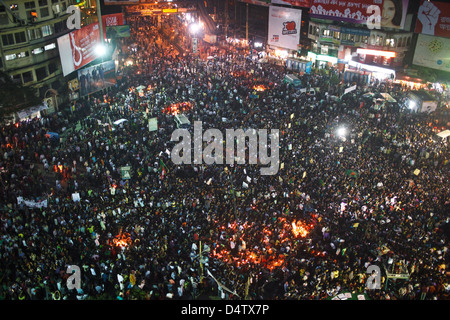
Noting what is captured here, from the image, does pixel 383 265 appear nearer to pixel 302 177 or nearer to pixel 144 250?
pixel 302 177

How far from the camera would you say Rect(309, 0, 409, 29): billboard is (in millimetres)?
38281

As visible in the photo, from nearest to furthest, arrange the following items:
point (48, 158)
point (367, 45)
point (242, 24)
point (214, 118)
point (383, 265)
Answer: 1. point (383, 265)
2. point (48, 158)
3. point (214, 118)
4. point (367, 45)
5. point (242, 24)

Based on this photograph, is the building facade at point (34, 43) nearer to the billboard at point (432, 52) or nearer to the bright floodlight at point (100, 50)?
the bright floodlight at point (100, 50)

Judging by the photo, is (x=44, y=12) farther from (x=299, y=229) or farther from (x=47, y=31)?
(x=299, y=229)

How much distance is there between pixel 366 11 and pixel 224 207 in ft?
100

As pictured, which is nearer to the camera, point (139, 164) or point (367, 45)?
point (139, 164)

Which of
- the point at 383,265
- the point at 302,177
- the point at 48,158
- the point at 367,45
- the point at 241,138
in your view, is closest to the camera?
the point at 383,265

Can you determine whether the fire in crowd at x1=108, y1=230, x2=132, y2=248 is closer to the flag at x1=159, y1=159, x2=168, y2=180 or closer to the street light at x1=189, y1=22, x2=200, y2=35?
the flag at x1=159, y1=159, x2=168, y2=180

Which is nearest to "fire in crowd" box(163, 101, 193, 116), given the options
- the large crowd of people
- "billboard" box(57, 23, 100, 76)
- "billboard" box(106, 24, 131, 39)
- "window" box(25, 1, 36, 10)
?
the large crowd of people

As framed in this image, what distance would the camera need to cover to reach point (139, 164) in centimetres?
2136

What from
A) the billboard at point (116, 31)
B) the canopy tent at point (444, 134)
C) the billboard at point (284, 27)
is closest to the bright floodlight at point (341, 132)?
the canopy tent at point (444, 134)

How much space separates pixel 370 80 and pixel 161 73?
18.2 meters

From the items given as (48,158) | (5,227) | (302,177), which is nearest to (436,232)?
(302,177)

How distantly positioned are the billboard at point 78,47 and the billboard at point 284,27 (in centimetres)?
2040
